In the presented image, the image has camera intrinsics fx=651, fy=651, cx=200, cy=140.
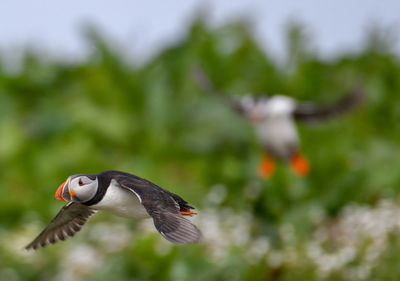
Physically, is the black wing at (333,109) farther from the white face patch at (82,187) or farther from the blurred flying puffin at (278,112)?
the white face patch at (82,187)

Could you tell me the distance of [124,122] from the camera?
6.66 metres

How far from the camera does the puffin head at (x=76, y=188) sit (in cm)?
42

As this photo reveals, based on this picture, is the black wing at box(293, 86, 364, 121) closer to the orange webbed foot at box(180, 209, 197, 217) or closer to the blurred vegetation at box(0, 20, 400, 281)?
the blurred vegetation at box(0, 20, 400, 281)

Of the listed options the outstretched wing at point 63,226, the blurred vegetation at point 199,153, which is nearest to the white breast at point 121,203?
the outstretched wing at point 63,226

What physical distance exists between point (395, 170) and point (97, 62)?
141 inches

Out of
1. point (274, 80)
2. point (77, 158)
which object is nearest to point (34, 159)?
point (77, 158)

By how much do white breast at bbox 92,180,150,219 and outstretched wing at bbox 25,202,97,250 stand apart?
0.11 meters

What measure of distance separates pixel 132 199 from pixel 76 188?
0.19ft

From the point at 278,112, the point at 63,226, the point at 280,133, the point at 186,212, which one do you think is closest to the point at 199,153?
the point at 280,133

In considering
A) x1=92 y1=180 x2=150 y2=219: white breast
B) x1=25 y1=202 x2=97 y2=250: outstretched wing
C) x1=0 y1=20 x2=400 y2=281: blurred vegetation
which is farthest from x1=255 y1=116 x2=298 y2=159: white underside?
x1=92 y1=180 x2=150 y2=219: white breast

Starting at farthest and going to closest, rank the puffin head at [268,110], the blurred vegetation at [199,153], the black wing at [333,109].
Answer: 1. the blurred vegetation at [199,153]
2. the puffin head at [268,110]
3. the black wing at [333,109]

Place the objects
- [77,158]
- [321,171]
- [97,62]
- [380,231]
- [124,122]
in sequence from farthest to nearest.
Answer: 1. [97,62]
2. [124,122]
3. [321,171]
4. [77,158]
5. [380,231]

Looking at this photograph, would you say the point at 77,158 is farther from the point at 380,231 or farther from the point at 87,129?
the point at 380,231

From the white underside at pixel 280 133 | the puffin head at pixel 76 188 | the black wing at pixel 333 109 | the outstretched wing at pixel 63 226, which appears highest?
the white underside at pixel 280 133
